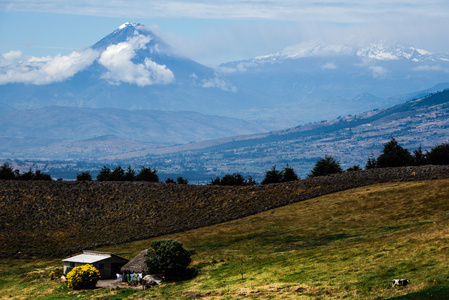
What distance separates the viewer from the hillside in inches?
3450

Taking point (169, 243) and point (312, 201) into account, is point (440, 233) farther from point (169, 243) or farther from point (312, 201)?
point (312, 201)

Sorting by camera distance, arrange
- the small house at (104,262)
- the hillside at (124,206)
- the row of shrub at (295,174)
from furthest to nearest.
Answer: the row of shrub at (295,174), the hillside at (124,206), the small house at (104,262)

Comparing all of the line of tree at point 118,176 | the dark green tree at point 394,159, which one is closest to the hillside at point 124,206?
the line of tree at point 118,176

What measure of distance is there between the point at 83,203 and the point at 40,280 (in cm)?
3668

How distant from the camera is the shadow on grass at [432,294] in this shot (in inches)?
1492

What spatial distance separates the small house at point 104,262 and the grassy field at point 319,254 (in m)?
3.65

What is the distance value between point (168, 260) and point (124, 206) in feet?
131

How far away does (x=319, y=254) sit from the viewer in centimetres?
6150

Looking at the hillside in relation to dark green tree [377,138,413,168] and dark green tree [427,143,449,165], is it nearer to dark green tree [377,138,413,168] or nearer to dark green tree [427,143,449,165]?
dark green tree [377,138,413,168]

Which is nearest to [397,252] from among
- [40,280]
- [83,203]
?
[40,280]

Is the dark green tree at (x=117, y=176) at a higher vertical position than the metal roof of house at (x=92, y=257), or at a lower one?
higher

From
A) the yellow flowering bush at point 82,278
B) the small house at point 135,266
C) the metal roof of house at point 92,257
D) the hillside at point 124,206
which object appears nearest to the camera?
the yellow flowering bush at point 82,278

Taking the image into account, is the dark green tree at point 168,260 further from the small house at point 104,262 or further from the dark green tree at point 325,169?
the dark green tree at point 325,169

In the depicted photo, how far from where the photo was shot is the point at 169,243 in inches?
2506
